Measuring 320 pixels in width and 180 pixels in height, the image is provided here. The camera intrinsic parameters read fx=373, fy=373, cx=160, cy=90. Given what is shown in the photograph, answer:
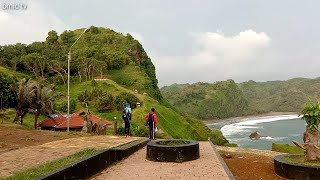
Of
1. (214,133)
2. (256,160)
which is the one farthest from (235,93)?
(256,160)

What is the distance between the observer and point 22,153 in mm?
11773

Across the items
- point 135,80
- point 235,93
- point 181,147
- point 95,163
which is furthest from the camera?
point 235,93

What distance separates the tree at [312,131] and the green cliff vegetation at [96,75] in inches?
965

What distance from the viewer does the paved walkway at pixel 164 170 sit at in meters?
9.84

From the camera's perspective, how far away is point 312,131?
1202 cm

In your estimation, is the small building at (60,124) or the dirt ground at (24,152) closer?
the dirt ground at (24,152)

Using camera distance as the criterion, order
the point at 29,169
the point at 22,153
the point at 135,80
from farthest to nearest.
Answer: the point at 135,80
the point at 22,153
the point at 29,169

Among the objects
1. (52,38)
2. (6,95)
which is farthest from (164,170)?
(52,38)

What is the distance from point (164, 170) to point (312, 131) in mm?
5021

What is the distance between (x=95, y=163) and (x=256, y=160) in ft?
21.6

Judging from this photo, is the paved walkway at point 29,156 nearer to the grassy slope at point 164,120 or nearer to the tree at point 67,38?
the grassy slope at point 164,120

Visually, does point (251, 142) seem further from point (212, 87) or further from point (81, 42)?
point (212, 87)

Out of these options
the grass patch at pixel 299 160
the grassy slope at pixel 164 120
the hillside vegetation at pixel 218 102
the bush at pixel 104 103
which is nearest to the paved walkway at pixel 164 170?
the grass patch at pixel 299 160

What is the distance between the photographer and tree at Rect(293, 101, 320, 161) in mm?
11805
